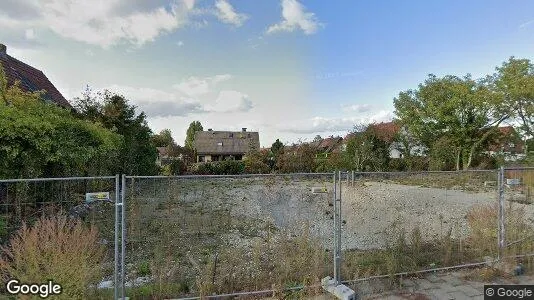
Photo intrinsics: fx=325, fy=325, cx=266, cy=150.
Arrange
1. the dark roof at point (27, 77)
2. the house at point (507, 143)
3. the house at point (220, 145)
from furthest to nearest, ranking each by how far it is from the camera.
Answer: the house at point (220, 145), the house at point (507, 143), the dark roof at point (27, 77)

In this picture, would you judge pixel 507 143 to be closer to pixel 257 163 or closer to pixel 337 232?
pixel 257 163

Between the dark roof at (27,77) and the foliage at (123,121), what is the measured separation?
145 centimetres

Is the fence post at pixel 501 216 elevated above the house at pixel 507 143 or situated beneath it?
situated beneath

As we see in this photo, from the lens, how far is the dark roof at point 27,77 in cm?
1341

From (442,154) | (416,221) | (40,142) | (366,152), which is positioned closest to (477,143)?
(442,154)

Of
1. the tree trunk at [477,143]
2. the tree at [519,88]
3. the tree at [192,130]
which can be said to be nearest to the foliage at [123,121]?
the tree trunk at [477,143]

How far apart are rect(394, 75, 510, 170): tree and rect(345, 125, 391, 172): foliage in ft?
22.0

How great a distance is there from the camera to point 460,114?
25.1 m

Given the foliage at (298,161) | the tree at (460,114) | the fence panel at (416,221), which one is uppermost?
the tree at (460,114)

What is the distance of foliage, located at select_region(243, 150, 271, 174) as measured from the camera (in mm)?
23925

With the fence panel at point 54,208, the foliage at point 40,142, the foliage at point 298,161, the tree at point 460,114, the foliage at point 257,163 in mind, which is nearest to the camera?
the fence panel at point 54,208

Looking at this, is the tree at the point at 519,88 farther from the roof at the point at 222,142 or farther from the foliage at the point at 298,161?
the roof at the point at 222,142

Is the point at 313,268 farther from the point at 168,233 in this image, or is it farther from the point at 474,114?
the point at 474,114

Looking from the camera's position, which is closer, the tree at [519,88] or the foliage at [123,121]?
the foliage at [123,121]
